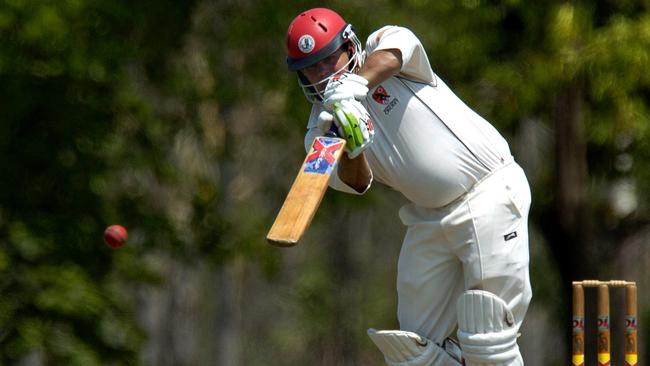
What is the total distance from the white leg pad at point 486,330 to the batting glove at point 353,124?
79 centimetres

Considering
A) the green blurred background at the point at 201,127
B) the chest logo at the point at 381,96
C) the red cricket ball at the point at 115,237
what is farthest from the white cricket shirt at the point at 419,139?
the green blurred background at the point at 201,127

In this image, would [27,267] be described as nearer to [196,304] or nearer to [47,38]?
[47,38]

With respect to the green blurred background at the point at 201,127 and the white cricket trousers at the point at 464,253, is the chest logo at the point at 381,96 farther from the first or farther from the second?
the green blurred background at the point at 201,127

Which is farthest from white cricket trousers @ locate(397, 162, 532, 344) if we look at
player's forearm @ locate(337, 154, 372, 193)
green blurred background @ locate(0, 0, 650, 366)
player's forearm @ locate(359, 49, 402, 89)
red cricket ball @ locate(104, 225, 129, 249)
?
green blurred background @ locate(0, 0, 650, 366)

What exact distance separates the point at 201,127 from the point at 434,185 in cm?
830

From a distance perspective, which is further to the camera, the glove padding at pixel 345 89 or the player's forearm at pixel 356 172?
the player's forearm at pixel 356 172

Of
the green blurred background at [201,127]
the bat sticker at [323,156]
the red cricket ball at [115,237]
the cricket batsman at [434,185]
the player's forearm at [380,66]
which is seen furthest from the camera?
the green blurred background at [201,127]

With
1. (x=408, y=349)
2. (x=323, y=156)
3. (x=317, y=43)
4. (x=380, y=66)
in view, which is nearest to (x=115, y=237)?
(x=408, y=349)

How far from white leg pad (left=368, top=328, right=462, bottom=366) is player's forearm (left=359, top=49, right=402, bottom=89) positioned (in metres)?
0.98

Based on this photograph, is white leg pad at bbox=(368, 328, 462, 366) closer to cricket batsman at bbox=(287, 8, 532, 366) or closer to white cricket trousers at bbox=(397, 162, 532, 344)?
cricket batsman at bbox=(287, 8, 532, 366)

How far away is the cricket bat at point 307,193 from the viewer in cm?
485

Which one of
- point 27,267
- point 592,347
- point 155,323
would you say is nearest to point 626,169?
point 592,347

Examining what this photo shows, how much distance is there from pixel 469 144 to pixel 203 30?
315 inches

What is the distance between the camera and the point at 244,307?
109ft
